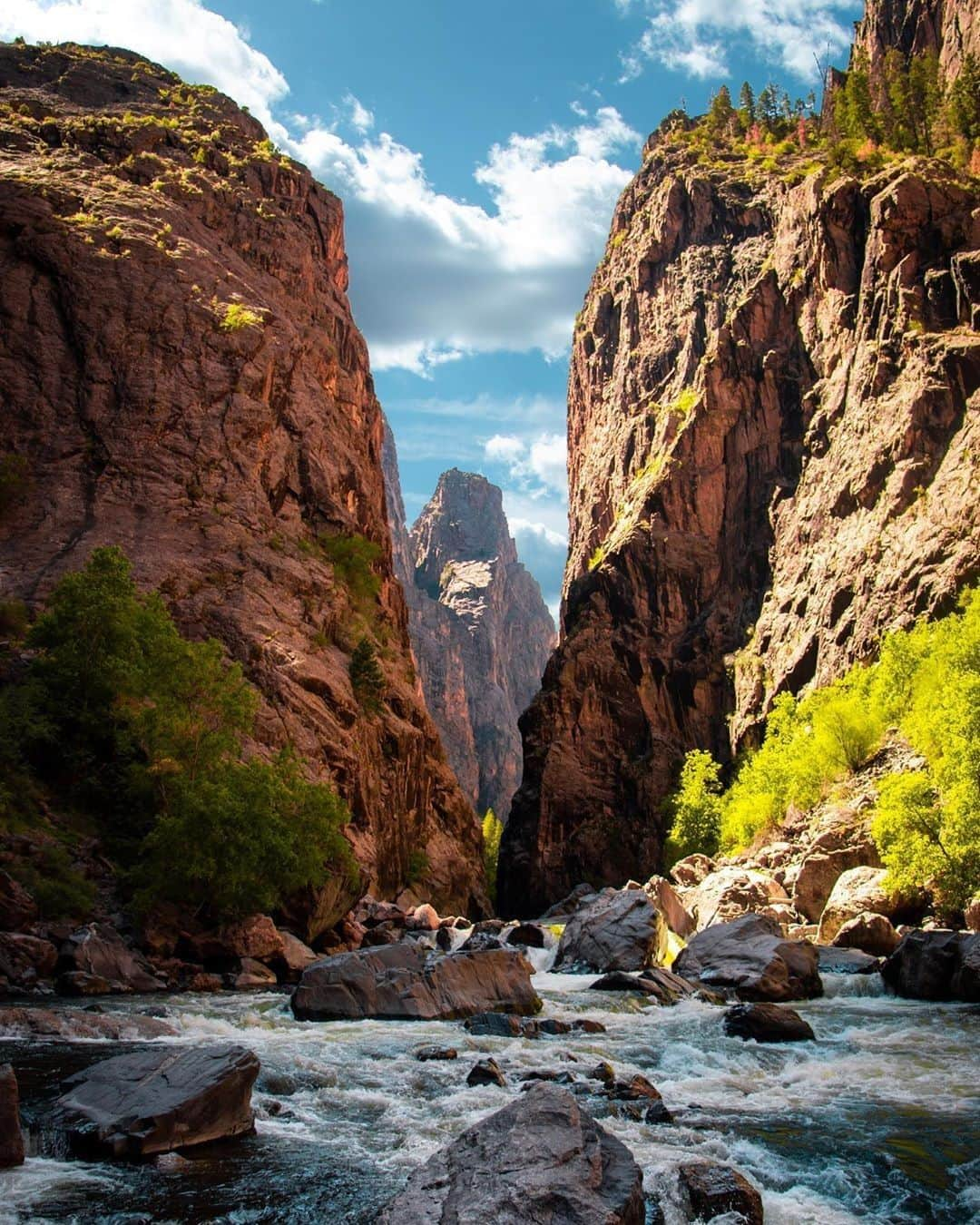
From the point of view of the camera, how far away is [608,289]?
126m

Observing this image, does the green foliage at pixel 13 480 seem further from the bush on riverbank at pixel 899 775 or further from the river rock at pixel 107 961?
the bush on riverbank at pixel 899 775

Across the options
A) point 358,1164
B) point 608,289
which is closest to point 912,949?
point 358,1164

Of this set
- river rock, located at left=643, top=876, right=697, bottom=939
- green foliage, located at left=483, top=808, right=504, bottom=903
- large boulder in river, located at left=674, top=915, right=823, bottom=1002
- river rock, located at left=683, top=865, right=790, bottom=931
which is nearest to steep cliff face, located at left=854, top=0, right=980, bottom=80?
river rock, located at left=683, top=865, right=790, bottom=931

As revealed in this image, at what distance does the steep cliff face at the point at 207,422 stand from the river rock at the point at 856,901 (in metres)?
19.4

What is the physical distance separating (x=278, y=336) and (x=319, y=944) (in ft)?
133

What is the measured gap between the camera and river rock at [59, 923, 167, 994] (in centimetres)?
2120

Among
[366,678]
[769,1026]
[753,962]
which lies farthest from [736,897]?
[366,678]

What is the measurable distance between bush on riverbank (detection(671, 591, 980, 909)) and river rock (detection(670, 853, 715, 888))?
150 inches

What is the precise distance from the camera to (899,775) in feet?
119

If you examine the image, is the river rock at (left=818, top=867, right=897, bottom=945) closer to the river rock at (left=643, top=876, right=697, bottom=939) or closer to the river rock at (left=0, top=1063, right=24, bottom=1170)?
the river rock at (left=643, top=876, right=697, bottom=939)

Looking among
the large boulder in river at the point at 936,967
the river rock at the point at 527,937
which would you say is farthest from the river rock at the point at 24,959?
the large boulder in river at the point at 936,967

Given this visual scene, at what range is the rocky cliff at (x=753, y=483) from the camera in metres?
63.5

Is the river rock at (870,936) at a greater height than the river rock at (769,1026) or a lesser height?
lesser

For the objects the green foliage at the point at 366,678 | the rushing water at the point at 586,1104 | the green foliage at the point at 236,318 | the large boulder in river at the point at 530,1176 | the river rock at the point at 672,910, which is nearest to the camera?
the large boulder in river at the point at 530,1176
